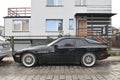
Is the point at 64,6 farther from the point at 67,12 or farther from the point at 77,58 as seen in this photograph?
the point at 77,58

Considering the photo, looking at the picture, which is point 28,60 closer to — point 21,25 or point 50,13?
point 50,13

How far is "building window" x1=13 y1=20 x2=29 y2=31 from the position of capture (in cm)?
2589

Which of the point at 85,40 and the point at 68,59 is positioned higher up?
the point at 85,40

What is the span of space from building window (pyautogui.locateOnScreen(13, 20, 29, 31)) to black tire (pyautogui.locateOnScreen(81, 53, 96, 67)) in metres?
15.5

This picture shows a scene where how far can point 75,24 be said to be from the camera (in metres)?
24.1

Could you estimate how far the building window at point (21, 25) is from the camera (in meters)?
25.9

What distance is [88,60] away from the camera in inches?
453

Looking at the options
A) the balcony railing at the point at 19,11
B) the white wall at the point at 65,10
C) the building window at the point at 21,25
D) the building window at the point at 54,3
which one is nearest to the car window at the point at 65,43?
the white wall at the point at 65,10

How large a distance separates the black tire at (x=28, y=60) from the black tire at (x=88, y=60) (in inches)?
94.4

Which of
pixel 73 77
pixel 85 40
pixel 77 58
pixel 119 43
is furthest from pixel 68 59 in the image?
Answer: pixel 119 43

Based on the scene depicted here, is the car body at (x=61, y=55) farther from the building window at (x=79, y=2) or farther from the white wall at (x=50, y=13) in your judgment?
the building window at (x=79, y=2)

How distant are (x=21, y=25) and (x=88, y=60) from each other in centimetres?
1573

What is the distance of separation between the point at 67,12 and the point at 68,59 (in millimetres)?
13154

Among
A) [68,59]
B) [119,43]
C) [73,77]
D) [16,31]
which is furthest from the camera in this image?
[16,31]
